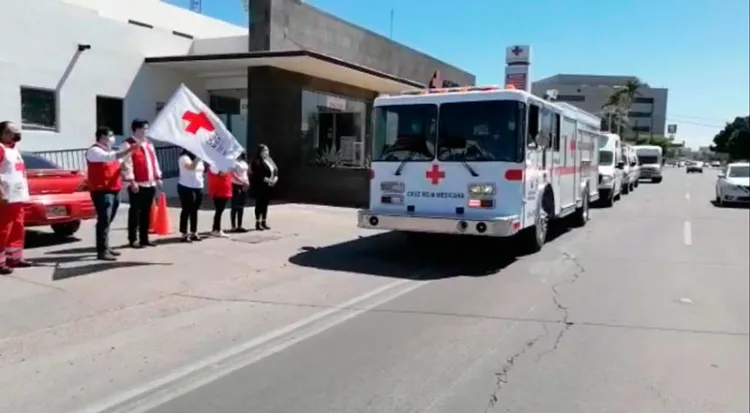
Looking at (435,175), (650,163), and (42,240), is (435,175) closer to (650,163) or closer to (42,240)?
(42,240)

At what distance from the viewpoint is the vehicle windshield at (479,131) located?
9180mm

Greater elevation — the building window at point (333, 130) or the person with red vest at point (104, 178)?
the building window at point (333, 130)

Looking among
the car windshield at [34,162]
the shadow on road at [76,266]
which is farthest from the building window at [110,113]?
the shadow on road at [76,266]

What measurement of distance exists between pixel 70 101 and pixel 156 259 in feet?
28.4

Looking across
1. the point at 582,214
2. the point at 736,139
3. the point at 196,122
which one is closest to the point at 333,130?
the point at 582,214

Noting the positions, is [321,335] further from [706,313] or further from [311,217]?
[311,217]

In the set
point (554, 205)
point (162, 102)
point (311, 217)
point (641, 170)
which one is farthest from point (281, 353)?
point (641, 170)

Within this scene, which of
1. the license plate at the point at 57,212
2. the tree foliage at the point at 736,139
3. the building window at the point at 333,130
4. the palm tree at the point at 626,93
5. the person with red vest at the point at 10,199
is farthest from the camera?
the tree foliage at the point at 736,139

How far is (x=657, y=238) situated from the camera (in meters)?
13.3

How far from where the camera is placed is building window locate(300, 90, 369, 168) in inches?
783

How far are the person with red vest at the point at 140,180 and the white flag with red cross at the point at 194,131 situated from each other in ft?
0.97

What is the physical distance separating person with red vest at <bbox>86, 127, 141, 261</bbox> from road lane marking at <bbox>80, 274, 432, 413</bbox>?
3.64m

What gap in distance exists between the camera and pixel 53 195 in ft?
31.0

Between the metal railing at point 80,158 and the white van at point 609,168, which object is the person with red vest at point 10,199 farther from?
the white van at point 609,168
